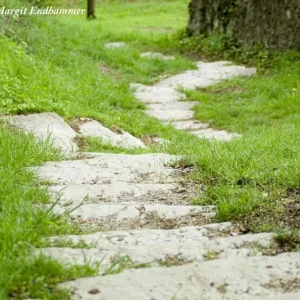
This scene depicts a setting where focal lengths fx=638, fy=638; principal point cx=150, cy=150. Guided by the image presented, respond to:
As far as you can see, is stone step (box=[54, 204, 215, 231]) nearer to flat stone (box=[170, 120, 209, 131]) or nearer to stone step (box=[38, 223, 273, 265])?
stone step (box=[38, 223, 273, 265])

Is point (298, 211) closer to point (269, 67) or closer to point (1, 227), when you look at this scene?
point (1, 227)

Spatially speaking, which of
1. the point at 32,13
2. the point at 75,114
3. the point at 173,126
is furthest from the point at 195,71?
the point at 75,114

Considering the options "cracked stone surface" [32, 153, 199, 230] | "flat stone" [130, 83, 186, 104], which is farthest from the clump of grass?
"flat stone" [130, 83, 186, 104]

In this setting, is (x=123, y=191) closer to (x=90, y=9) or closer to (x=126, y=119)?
(x=126, y=119)

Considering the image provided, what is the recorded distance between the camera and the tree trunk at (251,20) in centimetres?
1145

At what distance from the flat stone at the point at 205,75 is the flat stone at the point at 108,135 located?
3839mm

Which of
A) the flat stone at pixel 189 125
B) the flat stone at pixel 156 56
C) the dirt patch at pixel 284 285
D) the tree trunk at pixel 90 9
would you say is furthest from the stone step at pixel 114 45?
the dirt patch at pixel 284 285

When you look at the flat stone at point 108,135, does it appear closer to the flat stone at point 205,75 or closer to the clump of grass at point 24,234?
the clump of grass at point 24,234

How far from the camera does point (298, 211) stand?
11.0 feet

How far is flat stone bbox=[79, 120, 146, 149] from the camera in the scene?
6203mm

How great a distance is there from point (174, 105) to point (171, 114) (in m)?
0.63

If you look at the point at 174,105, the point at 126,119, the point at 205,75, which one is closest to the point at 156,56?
the point at 205,75

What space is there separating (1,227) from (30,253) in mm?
272

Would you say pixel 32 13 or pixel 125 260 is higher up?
pixel 32 13
